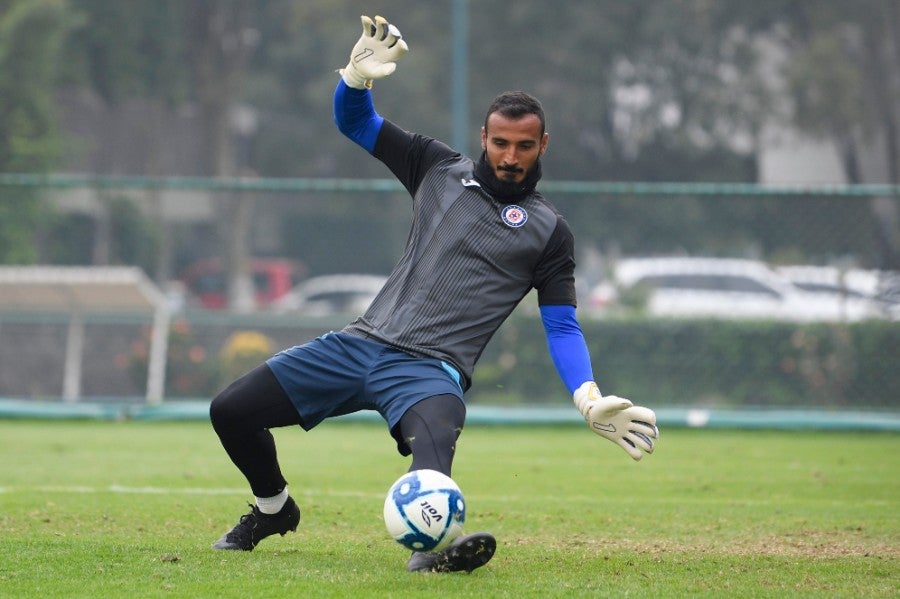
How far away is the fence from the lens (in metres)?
12.9

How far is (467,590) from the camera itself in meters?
4.30

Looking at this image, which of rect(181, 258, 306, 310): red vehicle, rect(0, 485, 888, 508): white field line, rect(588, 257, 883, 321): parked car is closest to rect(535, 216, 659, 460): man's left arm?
rect(0, 485, 888, 508): white field line

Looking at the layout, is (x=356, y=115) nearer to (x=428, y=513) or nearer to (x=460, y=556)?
(x=428, y=513)

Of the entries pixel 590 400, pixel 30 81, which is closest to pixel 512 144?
pixel 590 400

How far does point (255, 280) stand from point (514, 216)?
956 cm

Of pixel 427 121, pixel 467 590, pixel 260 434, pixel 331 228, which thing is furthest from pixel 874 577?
pixel 427 121

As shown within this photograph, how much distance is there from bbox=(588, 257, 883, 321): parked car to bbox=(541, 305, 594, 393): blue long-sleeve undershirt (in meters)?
8.30

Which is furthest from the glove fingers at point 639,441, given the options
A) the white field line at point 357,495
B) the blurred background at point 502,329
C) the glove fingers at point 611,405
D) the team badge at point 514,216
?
the blurred background at point 502,329

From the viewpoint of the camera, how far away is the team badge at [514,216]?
4984 millimetres

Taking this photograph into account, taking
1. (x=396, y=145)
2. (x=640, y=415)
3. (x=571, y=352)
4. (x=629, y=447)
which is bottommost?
(x=629, y=447)

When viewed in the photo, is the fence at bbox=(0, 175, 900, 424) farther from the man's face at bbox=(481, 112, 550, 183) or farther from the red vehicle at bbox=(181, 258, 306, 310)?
the man's face at bbox=(481, 112, 550, 183)

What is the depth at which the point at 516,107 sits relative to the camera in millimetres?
4867

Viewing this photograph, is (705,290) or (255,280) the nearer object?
(705,290)

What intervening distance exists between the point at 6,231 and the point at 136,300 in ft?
5.65
